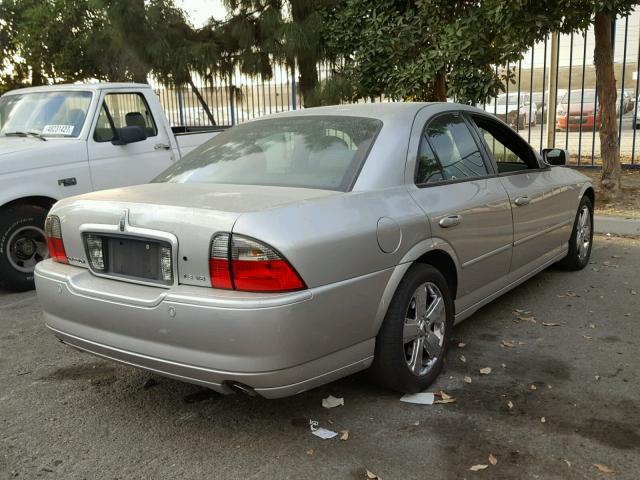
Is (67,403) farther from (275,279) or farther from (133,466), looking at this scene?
(275,279)

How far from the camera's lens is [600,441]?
3.04m

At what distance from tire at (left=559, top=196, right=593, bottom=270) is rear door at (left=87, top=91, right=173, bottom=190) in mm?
4178

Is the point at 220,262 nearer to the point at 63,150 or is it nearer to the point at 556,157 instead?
the point at 556,157

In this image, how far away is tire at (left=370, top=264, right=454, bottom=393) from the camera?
332 cm

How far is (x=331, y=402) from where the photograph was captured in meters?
3.50

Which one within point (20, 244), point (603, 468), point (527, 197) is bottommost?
point (603, 468)

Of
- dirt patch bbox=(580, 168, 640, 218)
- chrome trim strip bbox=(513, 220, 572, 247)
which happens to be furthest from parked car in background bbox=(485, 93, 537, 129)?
chrome trim strip bbox=(513, 220, 572, 247)

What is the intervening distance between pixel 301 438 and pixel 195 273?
0.97 m

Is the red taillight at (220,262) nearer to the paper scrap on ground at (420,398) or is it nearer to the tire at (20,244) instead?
the paper scrap on ground at (420,398)

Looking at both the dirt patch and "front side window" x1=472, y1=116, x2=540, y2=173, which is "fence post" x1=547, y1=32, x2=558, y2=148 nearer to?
the dirt patch

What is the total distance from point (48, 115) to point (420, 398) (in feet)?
16.3

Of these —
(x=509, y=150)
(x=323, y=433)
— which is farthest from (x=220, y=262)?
(x=509, y=150)

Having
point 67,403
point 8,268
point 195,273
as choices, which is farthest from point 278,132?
point 8,268

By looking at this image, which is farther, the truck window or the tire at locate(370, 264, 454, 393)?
the truck window
